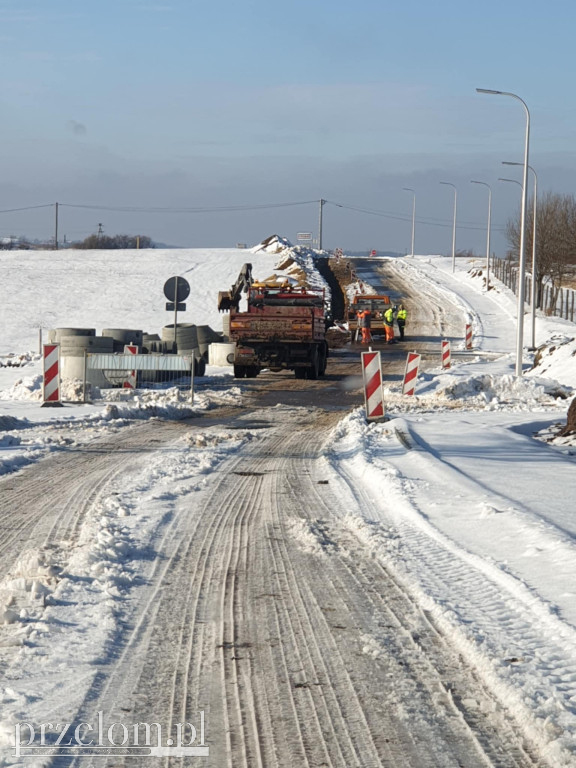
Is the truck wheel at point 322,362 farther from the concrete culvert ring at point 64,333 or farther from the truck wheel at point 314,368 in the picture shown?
the concrete culvert ring at point 64,333

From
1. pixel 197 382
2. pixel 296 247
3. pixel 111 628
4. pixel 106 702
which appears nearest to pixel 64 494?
pixel 111 628

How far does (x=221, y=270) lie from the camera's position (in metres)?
76.8

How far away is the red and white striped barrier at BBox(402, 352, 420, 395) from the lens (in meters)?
22.2

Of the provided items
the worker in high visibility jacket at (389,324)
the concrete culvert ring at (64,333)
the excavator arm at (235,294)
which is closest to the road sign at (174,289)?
the concrete culvert ring at (64,333)

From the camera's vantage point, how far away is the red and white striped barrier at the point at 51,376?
1827 cm

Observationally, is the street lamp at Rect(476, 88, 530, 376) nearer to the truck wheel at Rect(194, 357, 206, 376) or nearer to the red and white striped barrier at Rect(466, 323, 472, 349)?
the truck wheel at Rect(194, 357, 206, 376)

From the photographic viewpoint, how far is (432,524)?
8.49 meters

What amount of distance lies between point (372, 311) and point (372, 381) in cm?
2977

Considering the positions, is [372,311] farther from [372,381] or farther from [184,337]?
[372,381]

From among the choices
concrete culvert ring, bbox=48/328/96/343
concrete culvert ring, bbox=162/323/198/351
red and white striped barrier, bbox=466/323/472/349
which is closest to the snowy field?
concrete culvert ring, bbox=48/328/96/343

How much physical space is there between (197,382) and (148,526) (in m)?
17.9

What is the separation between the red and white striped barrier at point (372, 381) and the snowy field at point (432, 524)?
41cm

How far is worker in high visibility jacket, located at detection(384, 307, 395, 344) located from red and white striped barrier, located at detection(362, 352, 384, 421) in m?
28.2

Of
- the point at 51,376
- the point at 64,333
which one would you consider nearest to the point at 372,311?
the point at 64,333
